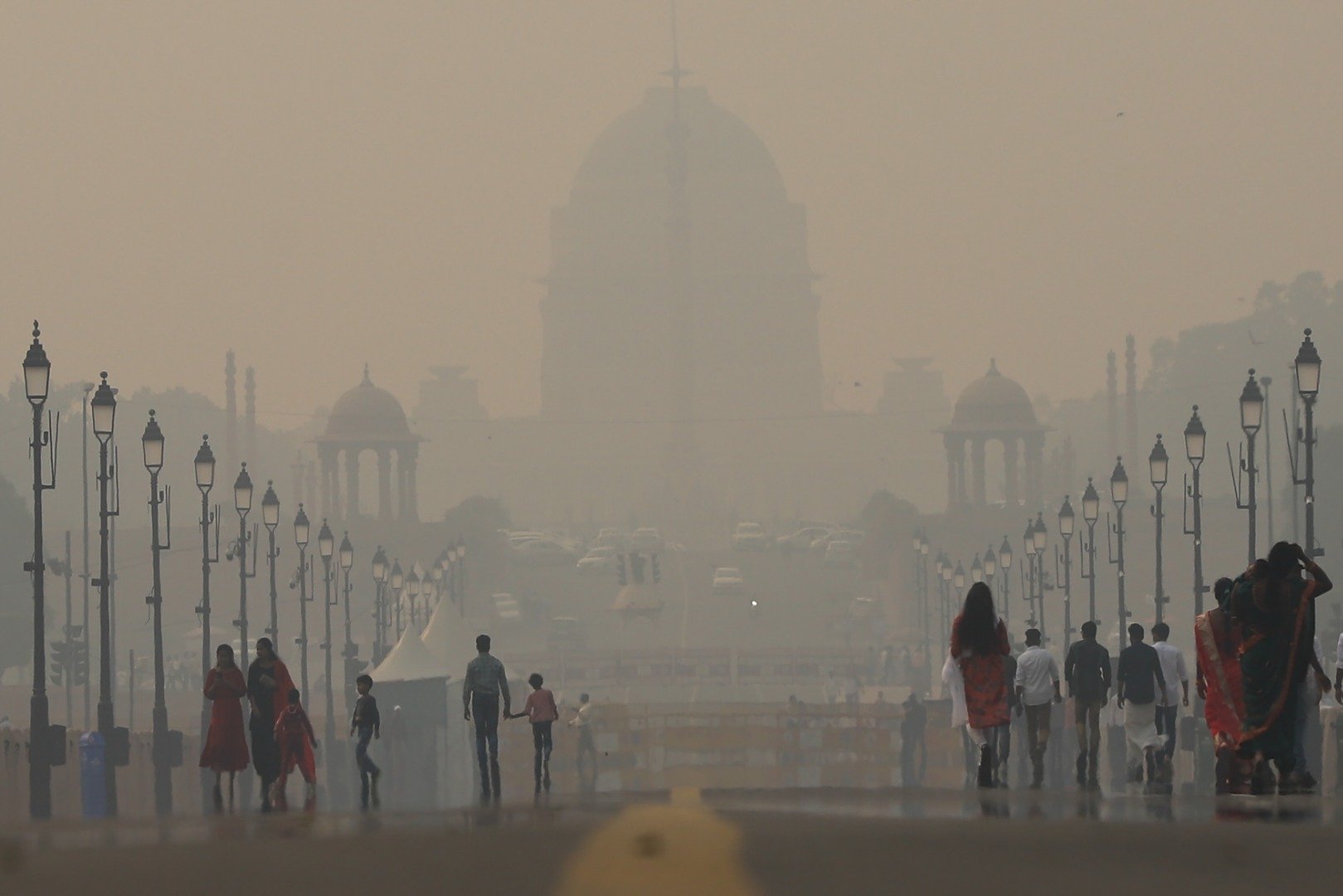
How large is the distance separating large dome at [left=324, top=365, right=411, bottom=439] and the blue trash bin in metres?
116

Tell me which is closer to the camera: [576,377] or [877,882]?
[877,882]

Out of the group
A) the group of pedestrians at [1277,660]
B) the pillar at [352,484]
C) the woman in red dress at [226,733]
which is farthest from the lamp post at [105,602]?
the pillar at [352,484]

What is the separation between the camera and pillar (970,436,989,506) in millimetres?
133625

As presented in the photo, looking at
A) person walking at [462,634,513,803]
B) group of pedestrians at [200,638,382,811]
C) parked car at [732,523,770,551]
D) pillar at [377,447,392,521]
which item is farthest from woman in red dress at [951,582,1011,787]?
parked car at [732,523,770,551]

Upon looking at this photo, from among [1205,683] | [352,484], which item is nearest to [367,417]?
[352,484]

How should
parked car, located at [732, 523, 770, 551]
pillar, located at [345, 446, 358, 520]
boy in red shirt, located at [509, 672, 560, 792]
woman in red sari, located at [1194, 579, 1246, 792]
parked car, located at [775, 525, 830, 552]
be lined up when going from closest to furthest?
woman in red sari, located at [1194, 579, 1246, 792] → boy in red shirt, located at [509, 672, 560, 792] → parked car, located at [732, 523, 770, 551] → parked car, located at [775, 525, 830, 552] → pillar, located at [345, 446, 358, 520]

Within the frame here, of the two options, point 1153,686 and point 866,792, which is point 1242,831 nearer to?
point 866,792

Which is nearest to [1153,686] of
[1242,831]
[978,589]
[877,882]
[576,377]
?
[978,589]

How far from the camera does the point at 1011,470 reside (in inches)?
5389

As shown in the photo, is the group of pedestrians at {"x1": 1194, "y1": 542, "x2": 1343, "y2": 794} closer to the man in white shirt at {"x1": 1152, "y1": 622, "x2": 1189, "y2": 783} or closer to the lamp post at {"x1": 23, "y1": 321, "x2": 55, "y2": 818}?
the man in white shirt at {"x1": 1152, "y1": 622, "x2": 1189, "y2": 783}

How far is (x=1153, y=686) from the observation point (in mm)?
22406

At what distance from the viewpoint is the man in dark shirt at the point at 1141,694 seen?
22219mm

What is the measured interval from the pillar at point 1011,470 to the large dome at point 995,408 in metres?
0.87

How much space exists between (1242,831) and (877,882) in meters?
2.38
